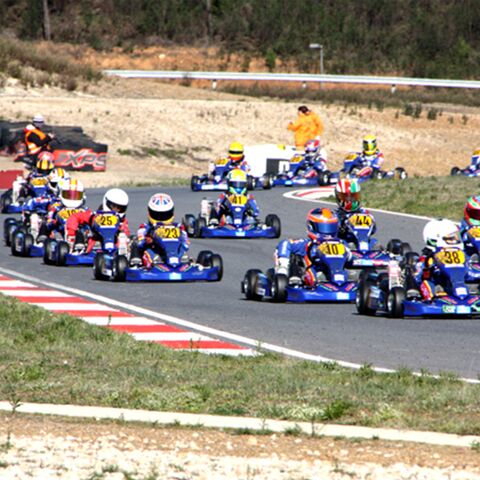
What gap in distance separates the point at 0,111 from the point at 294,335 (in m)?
34.9

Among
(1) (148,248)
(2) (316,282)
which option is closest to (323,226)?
(2) (316,282)

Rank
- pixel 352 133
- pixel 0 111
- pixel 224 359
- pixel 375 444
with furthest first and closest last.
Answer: pixel 352 133 < pixel 0 111 < pixel 224 359 < pixel 375 444

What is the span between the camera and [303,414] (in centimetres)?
891

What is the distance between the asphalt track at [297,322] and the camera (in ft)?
38.8

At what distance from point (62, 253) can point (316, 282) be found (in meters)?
5.18

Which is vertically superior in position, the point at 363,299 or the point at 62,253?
the point at 363,299

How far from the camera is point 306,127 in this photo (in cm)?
3681

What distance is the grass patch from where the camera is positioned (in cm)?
902

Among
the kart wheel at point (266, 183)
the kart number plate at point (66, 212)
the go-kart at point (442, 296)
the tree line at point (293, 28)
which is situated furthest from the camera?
the tree line at point (293, 28)

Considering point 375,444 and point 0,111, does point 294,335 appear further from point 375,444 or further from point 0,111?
point 0,111

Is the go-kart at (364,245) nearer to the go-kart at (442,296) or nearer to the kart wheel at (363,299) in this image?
the kart wheel at (363,299)

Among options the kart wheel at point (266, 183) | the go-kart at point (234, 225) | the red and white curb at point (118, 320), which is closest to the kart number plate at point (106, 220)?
the red and white curb at point (118, 320)

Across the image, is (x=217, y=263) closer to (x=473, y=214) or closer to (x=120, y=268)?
(x=120, y=268)

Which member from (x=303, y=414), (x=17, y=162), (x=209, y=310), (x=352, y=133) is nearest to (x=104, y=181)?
(x=17, y=162)
